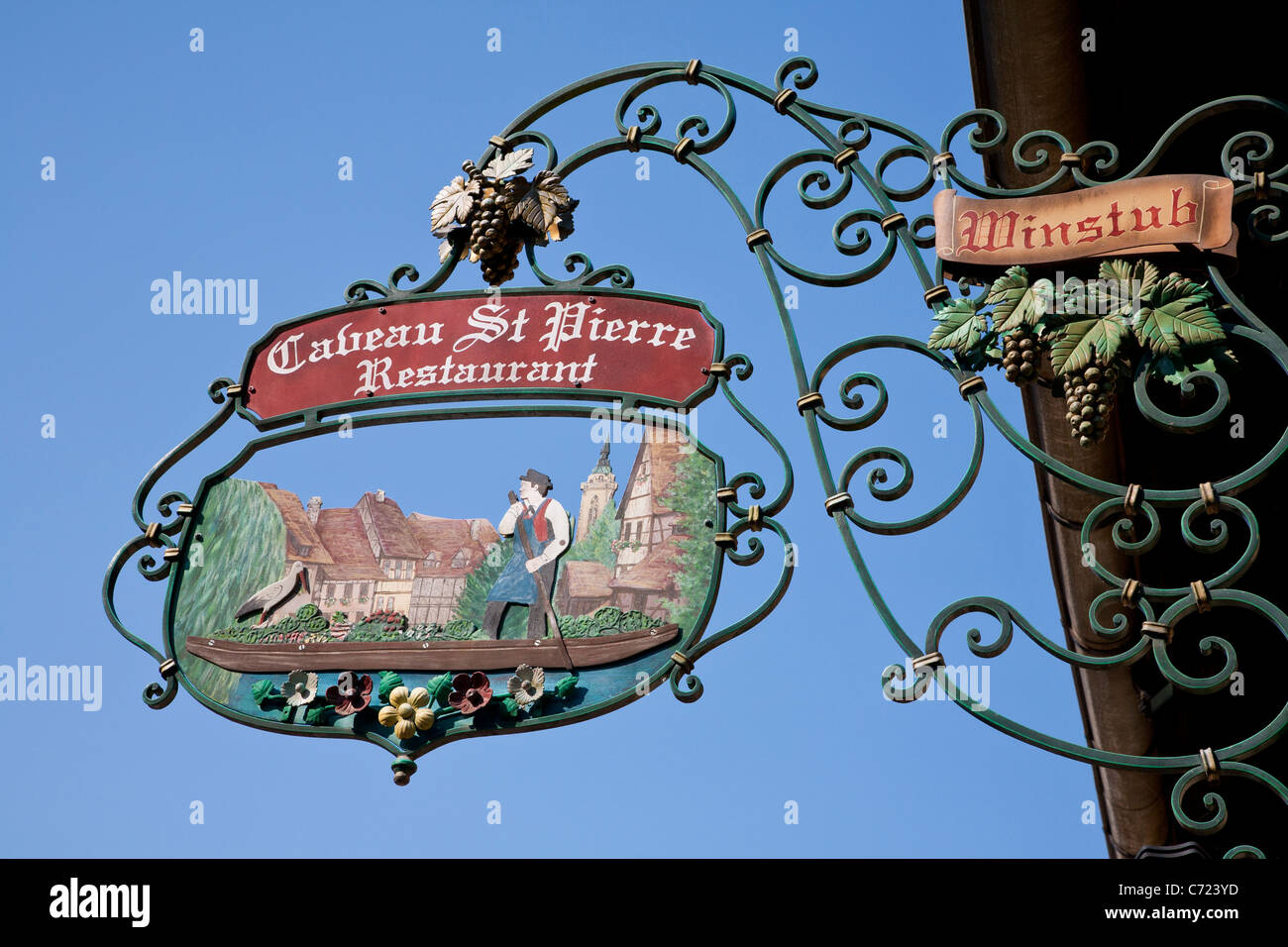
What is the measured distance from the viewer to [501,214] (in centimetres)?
632

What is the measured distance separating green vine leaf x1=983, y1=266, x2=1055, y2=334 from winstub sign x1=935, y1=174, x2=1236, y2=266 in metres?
0.08

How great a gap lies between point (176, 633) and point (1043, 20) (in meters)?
4.54

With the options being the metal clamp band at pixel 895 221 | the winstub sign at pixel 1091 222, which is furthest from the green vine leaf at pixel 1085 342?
the metal clamp band at pixel 895 221

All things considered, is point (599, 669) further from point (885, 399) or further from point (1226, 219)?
point (1226, 219)

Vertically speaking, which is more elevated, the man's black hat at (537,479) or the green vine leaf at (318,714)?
the man's black hat at (537,479)

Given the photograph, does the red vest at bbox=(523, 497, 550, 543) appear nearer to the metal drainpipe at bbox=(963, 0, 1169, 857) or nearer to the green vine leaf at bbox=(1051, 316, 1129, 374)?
the green vine leaf at bbox=(1051, 316, 1129, 374)

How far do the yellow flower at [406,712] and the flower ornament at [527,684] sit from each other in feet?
0.96

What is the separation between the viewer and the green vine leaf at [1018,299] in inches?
215

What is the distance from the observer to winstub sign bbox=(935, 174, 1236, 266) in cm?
546

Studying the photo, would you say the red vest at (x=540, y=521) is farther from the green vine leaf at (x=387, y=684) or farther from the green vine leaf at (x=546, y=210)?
the green vine leaf at (x=546, y=210)

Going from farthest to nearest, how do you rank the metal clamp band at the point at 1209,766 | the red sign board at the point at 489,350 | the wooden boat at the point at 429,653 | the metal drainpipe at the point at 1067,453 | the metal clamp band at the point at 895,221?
the metal drainpipe at the point at 1067,453 < the red sign board at the point at 489,350 < the metal clamp band at the point at 895,221 < the wooden boat at the point at 429,653 < the metal clamp band at the point at 1209,766

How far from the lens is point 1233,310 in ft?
17.8

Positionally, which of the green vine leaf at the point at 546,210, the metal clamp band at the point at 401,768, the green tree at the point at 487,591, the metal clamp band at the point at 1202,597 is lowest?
the metal clamp band at the point at 401,768

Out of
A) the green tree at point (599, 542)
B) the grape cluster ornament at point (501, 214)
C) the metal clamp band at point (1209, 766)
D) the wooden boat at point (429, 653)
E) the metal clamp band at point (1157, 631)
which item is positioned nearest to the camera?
the metal clamp band at point (1209, 766)
